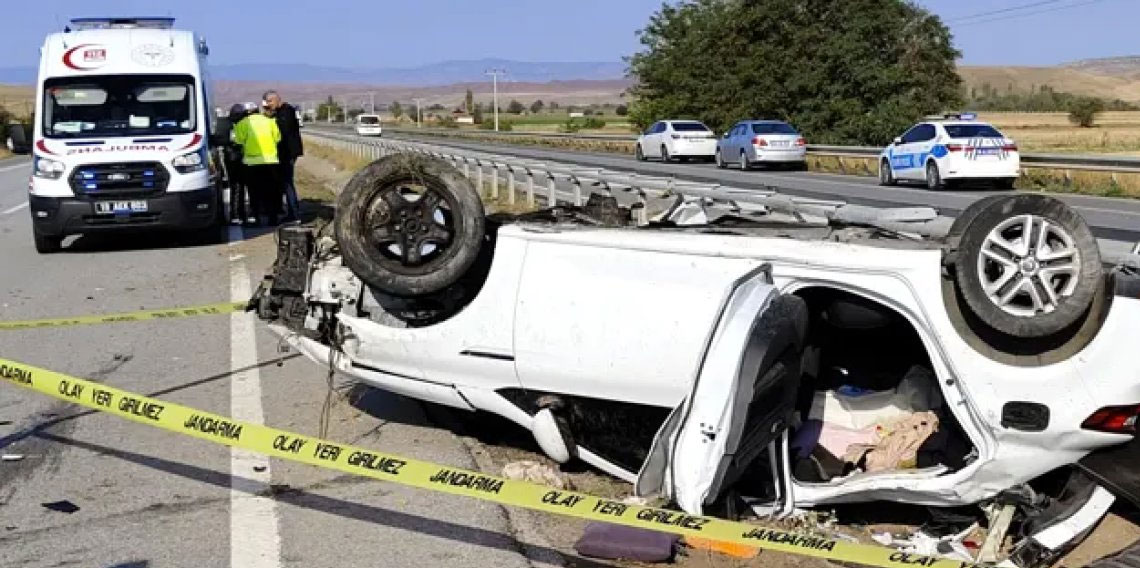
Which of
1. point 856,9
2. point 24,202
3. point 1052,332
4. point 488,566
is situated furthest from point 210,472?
point 856,9

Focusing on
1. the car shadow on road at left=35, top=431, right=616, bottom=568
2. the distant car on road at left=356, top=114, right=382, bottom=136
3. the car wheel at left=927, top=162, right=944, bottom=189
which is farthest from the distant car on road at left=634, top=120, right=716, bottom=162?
the distant car on road at left=356, top=114, right=382, bottom=136

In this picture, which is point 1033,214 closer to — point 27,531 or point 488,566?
point 488,566

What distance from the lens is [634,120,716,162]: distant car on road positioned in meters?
39.3

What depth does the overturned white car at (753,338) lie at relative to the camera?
13.7 ft

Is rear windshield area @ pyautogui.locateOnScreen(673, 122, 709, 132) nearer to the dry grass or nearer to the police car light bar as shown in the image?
the police car light bar

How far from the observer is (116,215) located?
1457 centimetres

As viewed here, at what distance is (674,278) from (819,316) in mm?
672

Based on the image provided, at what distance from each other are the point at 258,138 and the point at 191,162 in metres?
1.32

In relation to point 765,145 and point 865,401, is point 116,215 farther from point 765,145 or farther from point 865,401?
point 765,145

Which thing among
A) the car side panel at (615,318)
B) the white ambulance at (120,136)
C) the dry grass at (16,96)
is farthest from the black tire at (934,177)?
the dry grass at (16,96)

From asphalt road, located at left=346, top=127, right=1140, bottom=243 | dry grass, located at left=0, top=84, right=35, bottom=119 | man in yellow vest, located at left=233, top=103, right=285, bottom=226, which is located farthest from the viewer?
dry grass, located at left=0, top=84, right=35, bottom=119

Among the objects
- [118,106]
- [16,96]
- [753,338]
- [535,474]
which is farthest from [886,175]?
[16,96]

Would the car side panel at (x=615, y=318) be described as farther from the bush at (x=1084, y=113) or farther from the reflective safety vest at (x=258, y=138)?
the bush at (x=1084, y=113)

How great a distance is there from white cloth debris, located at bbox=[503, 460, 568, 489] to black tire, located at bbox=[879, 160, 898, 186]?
23187mm
